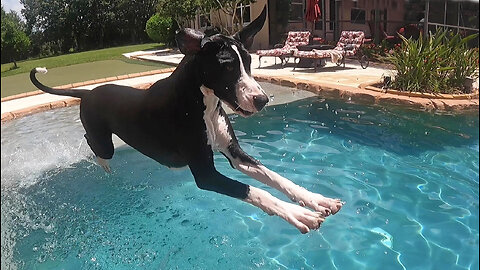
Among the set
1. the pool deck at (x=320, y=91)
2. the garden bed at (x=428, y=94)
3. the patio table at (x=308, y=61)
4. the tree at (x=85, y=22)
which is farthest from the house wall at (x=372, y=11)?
A: the tree at (x=85, y=22)

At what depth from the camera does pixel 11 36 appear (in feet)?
7.04

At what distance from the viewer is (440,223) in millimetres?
4129

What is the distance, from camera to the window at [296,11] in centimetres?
1777

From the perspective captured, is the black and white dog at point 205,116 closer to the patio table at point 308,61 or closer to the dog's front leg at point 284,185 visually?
the dog's front leg at point 284,185

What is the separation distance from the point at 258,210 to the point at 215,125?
202 cm

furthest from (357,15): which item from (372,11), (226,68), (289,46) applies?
(226,68)

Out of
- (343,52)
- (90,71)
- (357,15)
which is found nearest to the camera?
(90,71)

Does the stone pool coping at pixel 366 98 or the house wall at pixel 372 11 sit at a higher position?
the house wall at pixel 372 11

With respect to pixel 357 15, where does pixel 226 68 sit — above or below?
below

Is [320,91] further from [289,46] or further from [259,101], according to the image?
[259,101]

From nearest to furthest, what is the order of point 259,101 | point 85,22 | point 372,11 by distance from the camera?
point 259,101 → point 85,22 → point 372,11

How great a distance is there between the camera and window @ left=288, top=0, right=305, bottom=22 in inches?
699

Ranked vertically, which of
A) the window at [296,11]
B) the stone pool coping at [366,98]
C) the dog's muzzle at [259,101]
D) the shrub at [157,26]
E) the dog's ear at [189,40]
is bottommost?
the stone pool coping at [366,98]

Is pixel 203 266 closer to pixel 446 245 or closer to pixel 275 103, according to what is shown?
pixel 446 245
